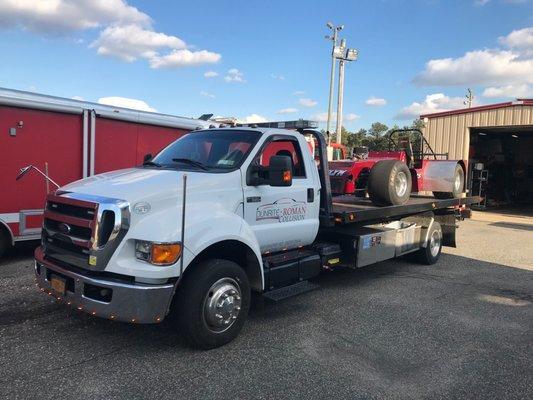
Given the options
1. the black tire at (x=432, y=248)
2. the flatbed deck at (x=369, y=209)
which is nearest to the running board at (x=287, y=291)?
the flatbed deck at (x=369, y=209)

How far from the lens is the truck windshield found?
514 cm

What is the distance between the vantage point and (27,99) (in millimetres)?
7664

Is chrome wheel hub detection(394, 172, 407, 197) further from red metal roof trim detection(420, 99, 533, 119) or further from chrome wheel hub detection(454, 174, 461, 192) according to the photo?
red metal roof trim detection(420, 99, 533, 119)

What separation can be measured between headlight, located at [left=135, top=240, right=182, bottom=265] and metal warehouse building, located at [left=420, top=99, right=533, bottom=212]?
1835cm

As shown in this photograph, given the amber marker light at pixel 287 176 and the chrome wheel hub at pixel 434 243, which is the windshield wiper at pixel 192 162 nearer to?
the amber marker light at pixel 287 176

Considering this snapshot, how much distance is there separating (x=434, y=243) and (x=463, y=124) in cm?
Answer: 1315

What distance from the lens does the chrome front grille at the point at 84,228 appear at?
13.2 feet

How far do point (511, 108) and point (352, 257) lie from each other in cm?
1572

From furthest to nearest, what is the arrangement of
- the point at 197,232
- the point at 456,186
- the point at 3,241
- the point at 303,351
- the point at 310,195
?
the point at 456,186 → the point at 3,241 → the point at 310,195 → the point at 303,351 → the point at 197,232

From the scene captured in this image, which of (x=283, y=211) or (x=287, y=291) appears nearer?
(x=287, y=291)

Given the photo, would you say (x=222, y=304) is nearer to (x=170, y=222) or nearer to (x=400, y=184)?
(x=170, y=222)

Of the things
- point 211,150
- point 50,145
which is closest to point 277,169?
point 211,150

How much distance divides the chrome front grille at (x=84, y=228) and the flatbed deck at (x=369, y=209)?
123 inches

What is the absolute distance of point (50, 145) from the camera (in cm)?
809
